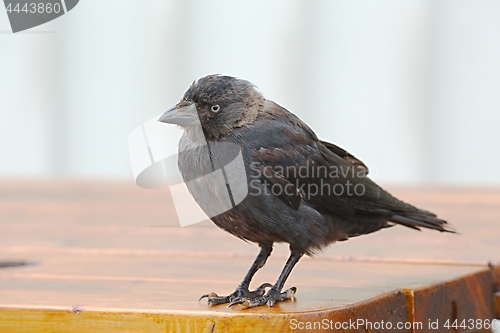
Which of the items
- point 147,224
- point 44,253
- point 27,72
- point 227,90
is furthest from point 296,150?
point 27,72

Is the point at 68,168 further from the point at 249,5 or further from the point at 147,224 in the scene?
the point at 147,224

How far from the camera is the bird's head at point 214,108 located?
7.15ft

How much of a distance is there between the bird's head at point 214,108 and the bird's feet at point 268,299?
18.4 inches

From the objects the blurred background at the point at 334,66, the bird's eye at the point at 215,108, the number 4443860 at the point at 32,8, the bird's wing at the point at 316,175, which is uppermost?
the number 4443860 at the point at 32,8

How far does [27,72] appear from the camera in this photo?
6352 millimetres

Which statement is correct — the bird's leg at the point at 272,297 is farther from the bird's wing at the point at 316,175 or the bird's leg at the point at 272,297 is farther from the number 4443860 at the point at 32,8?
the number 4443860 at the point at 32,8

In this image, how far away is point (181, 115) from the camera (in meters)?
2.16

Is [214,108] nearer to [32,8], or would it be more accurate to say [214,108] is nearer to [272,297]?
[272,297]

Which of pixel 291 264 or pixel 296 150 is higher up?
pixel 296 150

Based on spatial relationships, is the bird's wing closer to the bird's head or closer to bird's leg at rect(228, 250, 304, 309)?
the bird's head

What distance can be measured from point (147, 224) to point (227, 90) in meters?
1.40

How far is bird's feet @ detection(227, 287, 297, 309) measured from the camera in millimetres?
1872

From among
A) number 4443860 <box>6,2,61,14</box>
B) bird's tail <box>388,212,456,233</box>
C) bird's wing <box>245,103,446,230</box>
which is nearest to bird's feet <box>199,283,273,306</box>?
bird's wing <box>245,103,446,230</box>

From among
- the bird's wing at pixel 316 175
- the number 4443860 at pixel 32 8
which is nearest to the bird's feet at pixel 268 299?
the bird's wing at pixel 316 175
